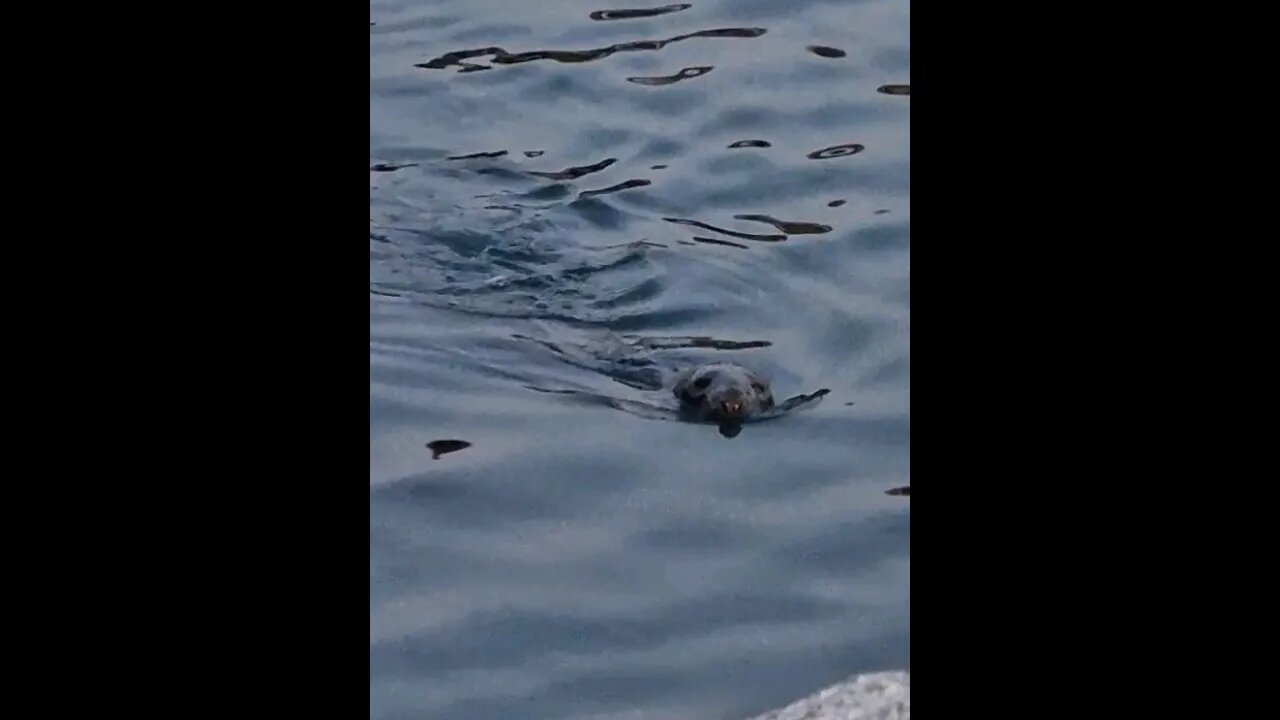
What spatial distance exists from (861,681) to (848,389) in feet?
8.92

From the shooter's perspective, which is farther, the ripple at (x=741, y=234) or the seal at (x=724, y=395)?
the ripple at (x=741, y=234)

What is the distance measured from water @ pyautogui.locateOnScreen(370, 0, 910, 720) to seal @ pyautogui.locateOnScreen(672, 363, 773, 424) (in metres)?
0.08

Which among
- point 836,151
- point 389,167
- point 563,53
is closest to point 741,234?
point 836,151

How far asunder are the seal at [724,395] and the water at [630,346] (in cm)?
8

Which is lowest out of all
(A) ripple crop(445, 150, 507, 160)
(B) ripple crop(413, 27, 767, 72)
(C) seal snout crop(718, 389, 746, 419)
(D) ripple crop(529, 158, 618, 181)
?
(C) seal snout crop(718, 389, 746, 419)

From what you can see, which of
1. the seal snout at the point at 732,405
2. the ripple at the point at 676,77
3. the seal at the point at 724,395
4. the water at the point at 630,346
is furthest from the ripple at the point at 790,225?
the seal snout at the point at 732,405

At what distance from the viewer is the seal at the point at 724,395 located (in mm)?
6320

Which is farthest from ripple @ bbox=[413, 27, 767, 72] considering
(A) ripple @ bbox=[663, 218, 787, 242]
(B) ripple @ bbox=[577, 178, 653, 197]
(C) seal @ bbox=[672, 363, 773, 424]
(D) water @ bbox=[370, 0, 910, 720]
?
(C) seal @ bbox=[672, 363, 773, 424]

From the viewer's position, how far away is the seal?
20.7 feet

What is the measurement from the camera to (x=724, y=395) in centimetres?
631

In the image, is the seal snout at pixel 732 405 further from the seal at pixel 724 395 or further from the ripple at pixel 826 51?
the ripple at pixel 826 51

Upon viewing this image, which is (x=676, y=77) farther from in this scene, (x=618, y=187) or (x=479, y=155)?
(x=618, y=187)

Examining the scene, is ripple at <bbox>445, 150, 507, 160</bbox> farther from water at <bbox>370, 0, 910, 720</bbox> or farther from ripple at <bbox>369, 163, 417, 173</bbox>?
ripple at <bbox>369, 163, 417, 173</bbox>
